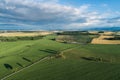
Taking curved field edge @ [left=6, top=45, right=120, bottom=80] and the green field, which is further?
the green field

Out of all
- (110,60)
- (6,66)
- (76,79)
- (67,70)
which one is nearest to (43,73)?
(67,70)

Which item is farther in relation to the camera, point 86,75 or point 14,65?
point 14,65

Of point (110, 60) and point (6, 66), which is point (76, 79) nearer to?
point (110, 60)

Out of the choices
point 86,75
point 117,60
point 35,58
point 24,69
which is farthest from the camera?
point 35,58

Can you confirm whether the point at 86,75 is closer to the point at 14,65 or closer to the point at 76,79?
the point at 76,79

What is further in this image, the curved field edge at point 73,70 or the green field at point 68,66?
the green field at point 68,66

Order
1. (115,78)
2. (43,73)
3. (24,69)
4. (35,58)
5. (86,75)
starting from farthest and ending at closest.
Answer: (35,58) < (24,69) < (43,73) < (86,75) < (115,78)

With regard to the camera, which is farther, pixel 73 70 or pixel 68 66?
pixel 68 66

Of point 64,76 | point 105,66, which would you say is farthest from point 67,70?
point 105,66

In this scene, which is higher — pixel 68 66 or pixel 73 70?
pixel 68 66
